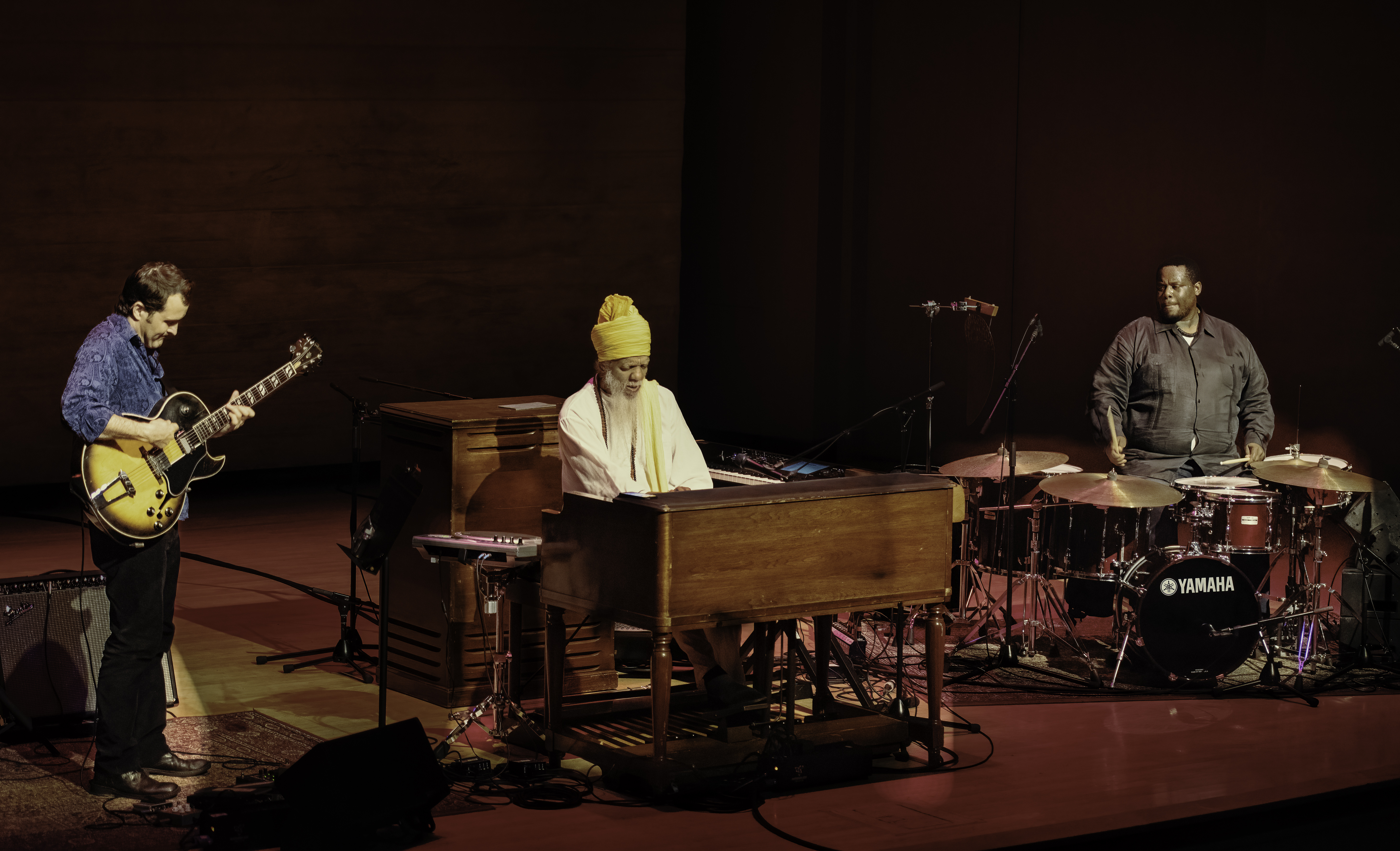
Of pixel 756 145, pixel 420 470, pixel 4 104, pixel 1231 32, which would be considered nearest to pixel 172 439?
pixel 420 470

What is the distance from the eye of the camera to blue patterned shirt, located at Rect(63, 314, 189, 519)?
5.18 metres

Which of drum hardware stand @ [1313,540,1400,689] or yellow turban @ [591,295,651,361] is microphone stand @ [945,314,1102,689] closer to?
drum hardware stand @ [1313,540,1400,689]

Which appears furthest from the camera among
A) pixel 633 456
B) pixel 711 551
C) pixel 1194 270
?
pixel 1194 270

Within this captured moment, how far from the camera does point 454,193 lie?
1229cm

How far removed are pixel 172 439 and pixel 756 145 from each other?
877cm

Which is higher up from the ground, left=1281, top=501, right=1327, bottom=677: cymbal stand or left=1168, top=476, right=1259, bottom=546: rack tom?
left=1168, top=476, right=1259, bottom=546: rack tom

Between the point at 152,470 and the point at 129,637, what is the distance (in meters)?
0.52

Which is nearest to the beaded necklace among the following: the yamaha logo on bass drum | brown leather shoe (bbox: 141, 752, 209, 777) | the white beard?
the white beard

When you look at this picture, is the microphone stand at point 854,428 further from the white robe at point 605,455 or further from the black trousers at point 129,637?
the black trousers at point 129,637

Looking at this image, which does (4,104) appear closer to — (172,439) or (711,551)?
(172,439)

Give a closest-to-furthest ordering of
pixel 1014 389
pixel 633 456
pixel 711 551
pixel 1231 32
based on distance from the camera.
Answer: pixel 711 551 → pixel 633 456 → pixel 1014 389 → pixel 1231 32

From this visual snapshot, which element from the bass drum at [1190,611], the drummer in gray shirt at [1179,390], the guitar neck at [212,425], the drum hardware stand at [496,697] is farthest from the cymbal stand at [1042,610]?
the guitar neck at [212,425]

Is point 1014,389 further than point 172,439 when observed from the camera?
Yes

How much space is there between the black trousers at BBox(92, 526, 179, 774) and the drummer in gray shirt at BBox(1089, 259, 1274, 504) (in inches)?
170
